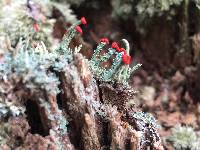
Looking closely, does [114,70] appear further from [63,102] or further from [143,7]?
[143,7]

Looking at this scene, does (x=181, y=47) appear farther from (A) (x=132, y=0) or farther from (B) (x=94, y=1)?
(B) (x=94, y=1)

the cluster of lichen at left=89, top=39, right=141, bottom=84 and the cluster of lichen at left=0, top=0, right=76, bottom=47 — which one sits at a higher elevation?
the cluster of lichen at left=0, top=0, right=76, bottom=47

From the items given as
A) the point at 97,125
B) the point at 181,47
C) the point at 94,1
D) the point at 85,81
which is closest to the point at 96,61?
the point at 85,81

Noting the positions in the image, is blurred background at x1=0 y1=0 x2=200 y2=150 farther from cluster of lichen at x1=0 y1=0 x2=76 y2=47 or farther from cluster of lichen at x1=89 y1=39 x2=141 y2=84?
cluster of lichen at x1=89 y1=39 x2=141 y2=84

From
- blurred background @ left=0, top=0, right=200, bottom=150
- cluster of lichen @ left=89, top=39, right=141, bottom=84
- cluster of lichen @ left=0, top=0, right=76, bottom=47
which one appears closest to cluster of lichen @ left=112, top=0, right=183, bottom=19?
blurred background @ left=0, top=0, right=200, bottom=150

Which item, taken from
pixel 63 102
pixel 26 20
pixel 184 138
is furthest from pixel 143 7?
pixel 63 102

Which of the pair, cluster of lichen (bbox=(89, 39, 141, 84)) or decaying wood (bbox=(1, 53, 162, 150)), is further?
cluster of lichen (bbox=(89, 39, 141, 84))

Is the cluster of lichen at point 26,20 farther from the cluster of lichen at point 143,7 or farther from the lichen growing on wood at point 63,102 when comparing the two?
the lichen growing on wood at point 63,102
